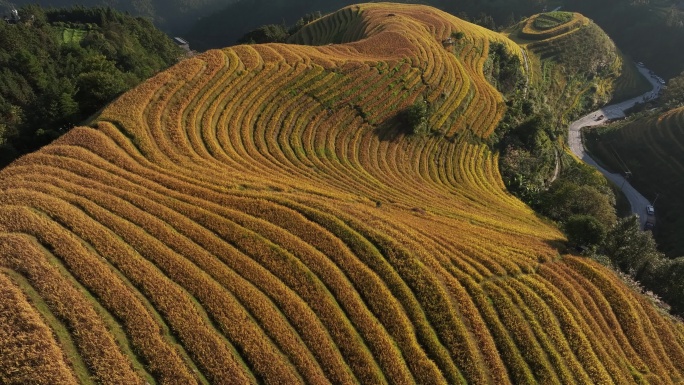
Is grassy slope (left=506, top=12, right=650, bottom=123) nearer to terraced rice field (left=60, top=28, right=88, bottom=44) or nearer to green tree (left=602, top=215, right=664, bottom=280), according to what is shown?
green tree (left=602, top=215, right=664, bottom=280)

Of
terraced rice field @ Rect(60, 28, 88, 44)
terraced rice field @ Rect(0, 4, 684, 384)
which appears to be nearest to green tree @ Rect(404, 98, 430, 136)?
terraced rice field @ Rect(0, 4, 684, 384)

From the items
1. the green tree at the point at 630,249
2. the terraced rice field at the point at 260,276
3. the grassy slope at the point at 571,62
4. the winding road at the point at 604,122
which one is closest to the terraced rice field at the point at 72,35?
the terraced rice field at the point at 260,276

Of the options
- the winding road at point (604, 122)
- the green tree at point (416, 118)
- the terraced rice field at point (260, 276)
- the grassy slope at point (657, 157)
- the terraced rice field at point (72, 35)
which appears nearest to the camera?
the terraced rice field at point (260, 276)

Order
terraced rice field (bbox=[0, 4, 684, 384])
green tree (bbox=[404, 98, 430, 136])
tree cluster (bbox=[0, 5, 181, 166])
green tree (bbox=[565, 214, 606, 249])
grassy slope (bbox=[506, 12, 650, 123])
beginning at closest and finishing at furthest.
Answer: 1. terraced rice field (bbox=[0, 4, 684, 384])
2. green tree (bbox=[565, 214, 606, 249])
3. tree cluster (bbox=[0, 5, 181, 166])
4. green tree (bbox=[404, 98, 430, 136])
5. grassy slope (bbox=[506, 12, 650, 123])

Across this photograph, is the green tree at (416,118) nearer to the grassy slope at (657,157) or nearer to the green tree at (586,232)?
the green tree at (586,232)

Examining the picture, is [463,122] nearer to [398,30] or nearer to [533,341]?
[398,30]

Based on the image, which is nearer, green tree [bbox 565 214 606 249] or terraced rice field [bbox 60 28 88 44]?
green tree [bbox 565 214 606 249]
